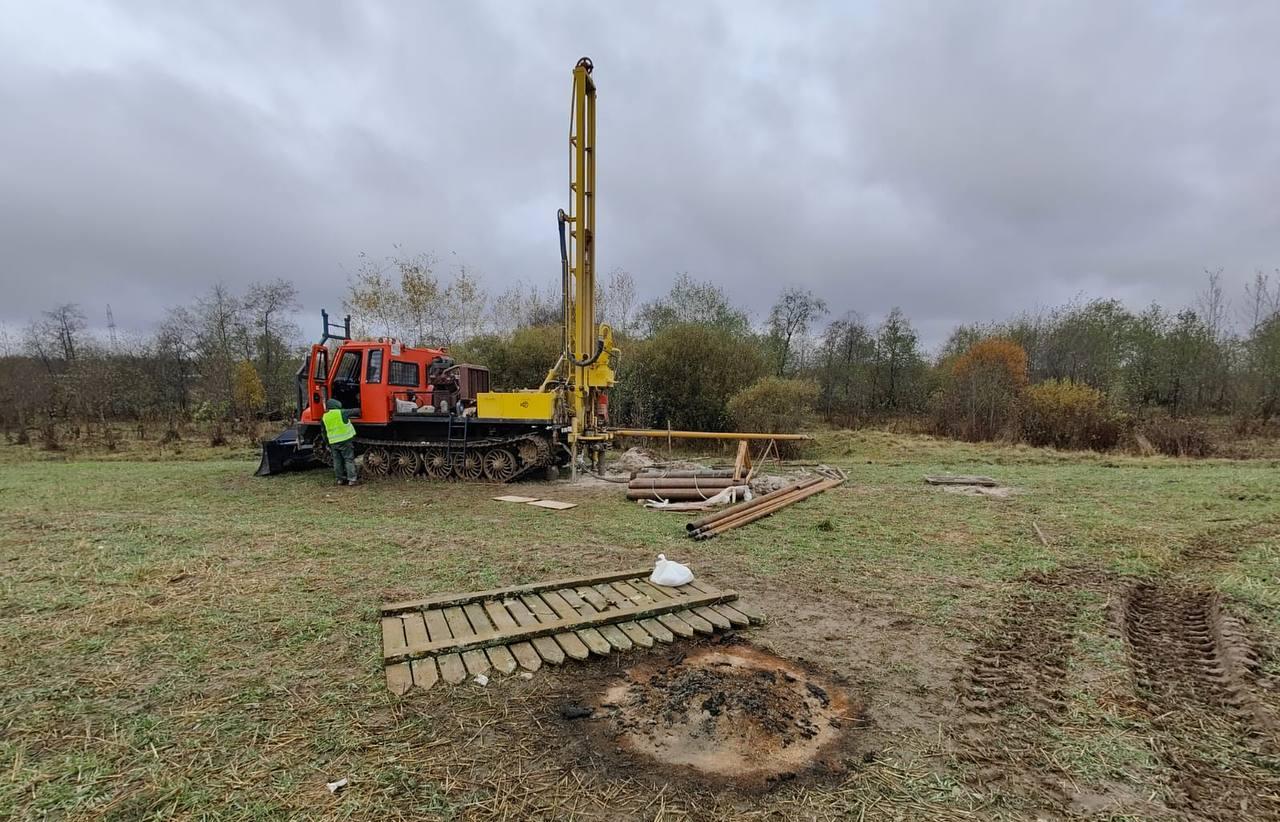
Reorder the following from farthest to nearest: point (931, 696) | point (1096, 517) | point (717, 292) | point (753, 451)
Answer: point (717, 292), point (753, 451), point (1096, 517), point (931, 696)

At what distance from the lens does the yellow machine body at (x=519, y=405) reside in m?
9.68

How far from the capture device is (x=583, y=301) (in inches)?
399

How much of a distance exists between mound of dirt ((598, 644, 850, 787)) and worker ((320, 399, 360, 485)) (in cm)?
782

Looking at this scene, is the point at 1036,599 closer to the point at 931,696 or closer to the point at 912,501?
the point at 931,696

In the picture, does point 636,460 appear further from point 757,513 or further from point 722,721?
point 722,721

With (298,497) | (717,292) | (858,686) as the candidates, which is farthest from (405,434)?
(717,292)

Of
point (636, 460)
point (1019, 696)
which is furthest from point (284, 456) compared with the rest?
point (1019, 696)

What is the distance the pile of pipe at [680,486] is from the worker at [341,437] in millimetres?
4668

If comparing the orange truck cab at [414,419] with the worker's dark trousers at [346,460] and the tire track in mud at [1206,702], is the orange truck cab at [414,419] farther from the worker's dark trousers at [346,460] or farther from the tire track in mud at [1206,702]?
the tire track in mud at [1206,702]

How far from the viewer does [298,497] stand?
337 inches

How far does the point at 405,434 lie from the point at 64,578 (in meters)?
5.90

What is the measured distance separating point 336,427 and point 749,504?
6476 mm

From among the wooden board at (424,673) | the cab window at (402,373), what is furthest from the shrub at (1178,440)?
the wooden board at (424,673)

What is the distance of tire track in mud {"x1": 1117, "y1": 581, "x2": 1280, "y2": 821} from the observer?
212 cm
